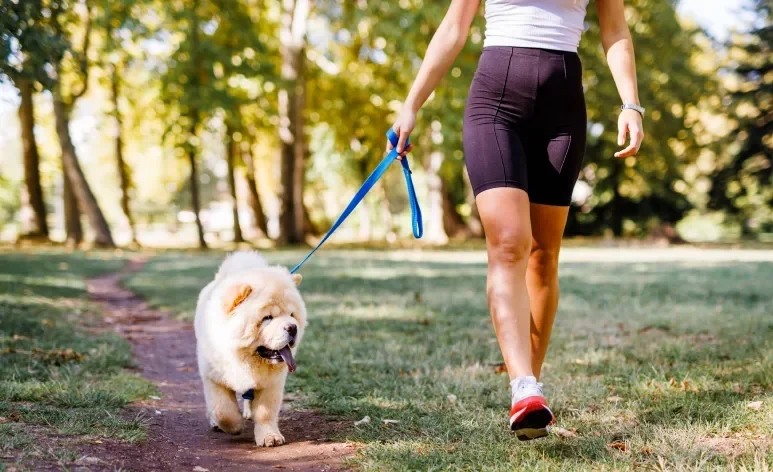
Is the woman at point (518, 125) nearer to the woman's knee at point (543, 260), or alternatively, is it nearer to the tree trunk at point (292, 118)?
the woman's knee at point (543, 260)

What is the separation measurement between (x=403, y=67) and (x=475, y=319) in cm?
1505

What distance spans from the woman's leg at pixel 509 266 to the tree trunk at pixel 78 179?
20.3 metres

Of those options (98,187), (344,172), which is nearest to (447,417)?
(344,172)

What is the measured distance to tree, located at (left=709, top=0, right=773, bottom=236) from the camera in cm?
2727

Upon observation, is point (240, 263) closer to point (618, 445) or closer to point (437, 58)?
point (437, 58)

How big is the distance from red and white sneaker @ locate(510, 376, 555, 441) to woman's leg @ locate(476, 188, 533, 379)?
15 cm

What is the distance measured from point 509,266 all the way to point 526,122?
0.66 m

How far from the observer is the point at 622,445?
3363 mm

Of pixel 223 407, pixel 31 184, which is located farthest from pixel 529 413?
pixel 31 184

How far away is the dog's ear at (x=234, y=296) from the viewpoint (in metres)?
3.62

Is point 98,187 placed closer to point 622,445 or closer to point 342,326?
point 342,326

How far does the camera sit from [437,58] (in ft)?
11.1

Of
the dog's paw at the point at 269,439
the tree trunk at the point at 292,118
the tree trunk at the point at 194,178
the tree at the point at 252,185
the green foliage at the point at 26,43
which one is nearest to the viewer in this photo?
the dog's paw at the point at 269,439

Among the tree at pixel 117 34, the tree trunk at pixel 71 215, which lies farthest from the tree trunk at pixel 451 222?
the tree trunk at pixel 71 215
